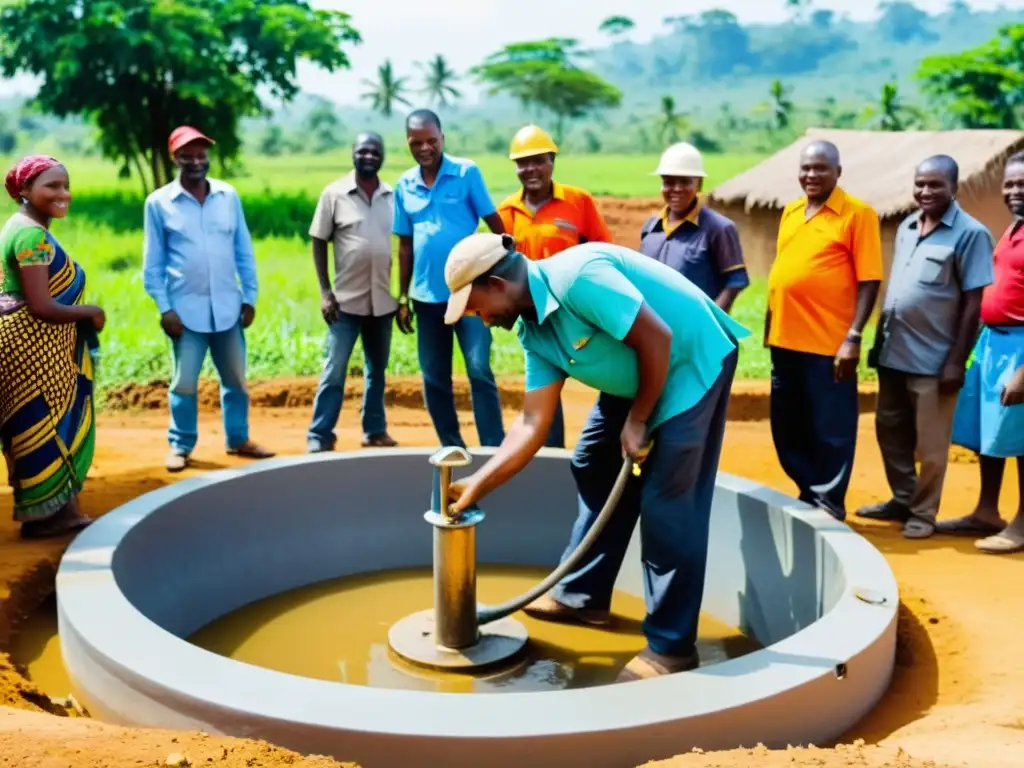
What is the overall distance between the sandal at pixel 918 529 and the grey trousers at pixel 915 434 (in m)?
0.03

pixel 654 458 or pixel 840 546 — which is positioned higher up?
pixel 654 458

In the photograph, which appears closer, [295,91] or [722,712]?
[722,712]

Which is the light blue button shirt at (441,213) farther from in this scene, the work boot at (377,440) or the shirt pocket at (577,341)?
the shirt pocket at (577,341)

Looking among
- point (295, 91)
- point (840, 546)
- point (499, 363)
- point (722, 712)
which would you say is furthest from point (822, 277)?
point (295, 91)

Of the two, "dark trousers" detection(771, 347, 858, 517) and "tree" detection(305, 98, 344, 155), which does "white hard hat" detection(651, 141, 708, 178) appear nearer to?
"dark trousers" detection(771, 347, 858, 517)

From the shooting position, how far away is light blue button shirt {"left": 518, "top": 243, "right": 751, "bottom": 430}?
3170 millimetres

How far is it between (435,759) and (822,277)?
2.87 meters

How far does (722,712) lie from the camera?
2900 mm

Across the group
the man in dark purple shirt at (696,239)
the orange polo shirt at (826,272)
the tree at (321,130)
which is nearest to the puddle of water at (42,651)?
the man in dark purple shirt at (696,239)

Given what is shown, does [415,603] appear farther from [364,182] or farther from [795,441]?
[364,182]

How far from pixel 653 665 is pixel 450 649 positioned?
0.78 m

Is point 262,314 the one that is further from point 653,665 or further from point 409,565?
point 653,665

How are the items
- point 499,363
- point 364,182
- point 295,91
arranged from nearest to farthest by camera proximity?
point 364,182 < point 499,363 < point 295,91

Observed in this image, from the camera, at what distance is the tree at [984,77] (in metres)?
29.1
